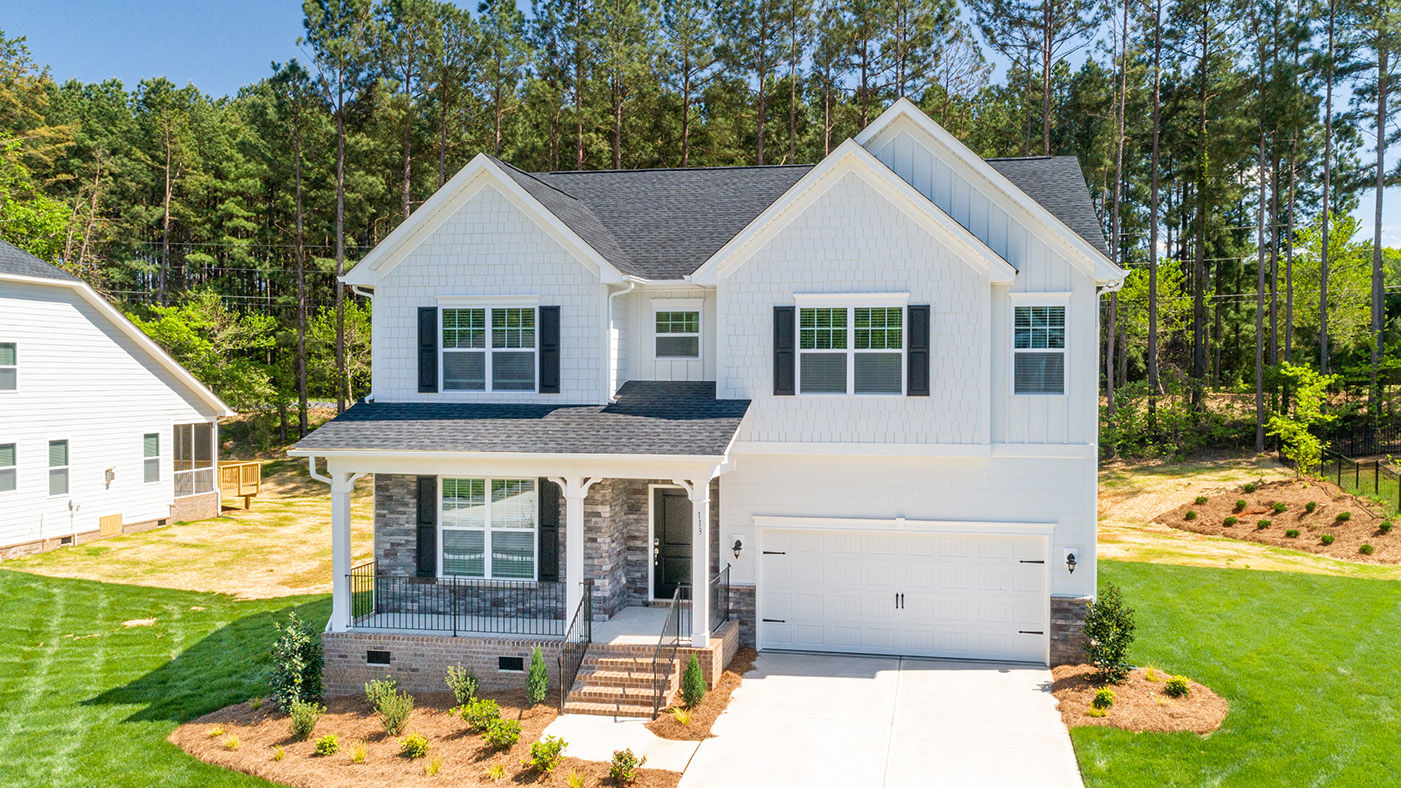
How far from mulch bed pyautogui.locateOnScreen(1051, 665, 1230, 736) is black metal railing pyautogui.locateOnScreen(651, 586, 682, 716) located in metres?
5.50

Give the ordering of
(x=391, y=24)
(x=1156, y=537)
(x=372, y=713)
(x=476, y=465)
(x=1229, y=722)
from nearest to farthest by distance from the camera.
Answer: (x=1229, y=722) → (x=372, y=713) → (x=476, y=465) → (x=1156, y=537) → (x=391, y=24)

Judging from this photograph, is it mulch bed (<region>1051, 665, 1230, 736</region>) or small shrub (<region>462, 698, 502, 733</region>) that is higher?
small shrub (<region>462, 698, 502, 733</region>)

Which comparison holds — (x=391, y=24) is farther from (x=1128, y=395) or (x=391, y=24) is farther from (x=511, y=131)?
(x=1128, y=395)

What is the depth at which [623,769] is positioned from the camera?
1037 centimetres

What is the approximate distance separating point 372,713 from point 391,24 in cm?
3072

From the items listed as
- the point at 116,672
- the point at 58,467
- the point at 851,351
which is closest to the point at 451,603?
the point at 116,672

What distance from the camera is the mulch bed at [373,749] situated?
10.6m

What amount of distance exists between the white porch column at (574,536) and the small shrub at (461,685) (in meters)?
1.67

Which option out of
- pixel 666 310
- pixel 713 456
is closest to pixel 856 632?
pixel 713 456

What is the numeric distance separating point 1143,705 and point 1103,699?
554 mm

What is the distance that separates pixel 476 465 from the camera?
13.9 metres

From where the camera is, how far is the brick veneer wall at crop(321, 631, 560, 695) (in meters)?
13.6

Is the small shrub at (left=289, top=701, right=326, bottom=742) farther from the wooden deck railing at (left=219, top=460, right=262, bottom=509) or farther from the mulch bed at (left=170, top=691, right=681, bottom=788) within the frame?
the wooden deck railing at (left=219, top=460, right=262, bottom=509)

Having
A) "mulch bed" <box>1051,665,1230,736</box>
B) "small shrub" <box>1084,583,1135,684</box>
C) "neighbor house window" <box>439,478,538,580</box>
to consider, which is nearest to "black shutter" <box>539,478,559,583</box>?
"neighbor house window" <box>439,478,538,580</box>
